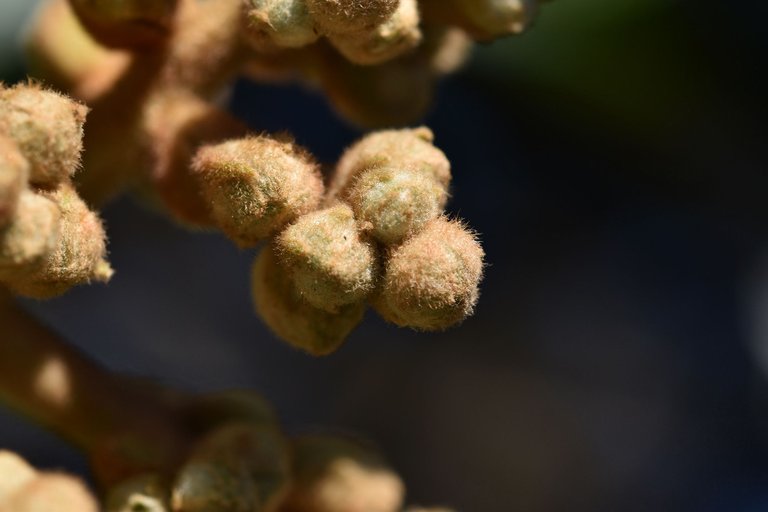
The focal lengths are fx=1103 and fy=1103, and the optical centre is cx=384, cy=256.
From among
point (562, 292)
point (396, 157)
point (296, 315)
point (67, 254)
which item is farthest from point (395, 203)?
point (562, 292)

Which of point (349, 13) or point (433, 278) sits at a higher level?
point (349, 13)

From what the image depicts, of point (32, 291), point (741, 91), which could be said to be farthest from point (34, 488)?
point (741, 91)

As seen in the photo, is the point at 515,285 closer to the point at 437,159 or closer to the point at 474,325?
the point at 474,325

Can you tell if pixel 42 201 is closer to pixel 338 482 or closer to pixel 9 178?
pixel 9 178

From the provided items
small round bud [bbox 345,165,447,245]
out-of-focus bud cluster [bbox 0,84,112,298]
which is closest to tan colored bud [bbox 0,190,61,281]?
out-of-focus bud cluster [bbox 0,84,112,298]

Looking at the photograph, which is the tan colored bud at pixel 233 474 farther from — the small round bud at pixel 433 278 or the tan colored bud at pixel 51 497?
the small round bud at pixel 433 278

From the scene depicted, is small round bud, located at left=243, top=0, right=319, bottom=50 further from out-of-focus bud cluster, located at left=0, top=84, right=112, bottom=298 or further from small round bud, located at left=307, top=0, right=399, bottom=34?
out-of-focus bud cluster, located at left=0, top=84, right=112, bottom=298
